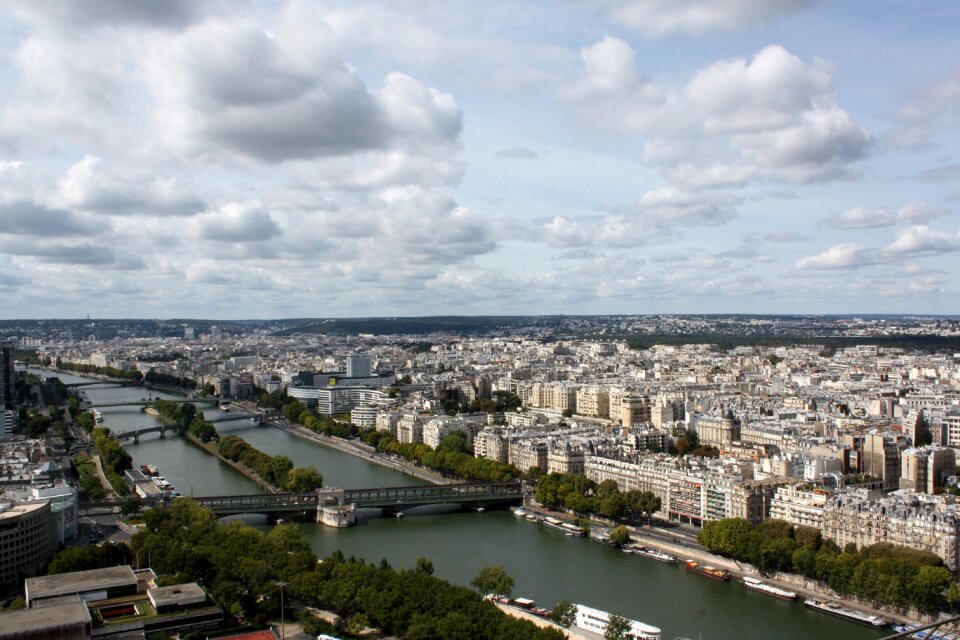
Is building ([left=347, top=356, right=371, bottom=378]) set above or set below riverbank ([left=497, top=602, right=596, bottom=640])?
above

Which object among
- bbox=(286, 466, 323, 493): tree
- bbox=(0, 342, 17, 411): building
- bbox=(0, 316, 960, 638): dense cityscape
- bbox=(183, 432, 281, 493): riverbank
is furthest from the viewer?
bbox=(0, 342, 17, 411): building

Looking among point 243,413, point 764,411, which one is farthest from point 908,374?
point 243,413

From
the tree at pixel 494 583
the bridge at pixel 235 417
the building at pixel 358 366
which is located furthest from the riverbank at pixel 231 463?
the building at pixel 358 366

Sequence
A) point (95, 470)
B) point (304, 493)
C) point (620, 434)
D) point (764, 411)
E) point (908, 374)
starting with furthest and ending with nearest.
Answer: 1. point (908, 374)
2. point (764, 411)
3. point (620, 434)
4. point (95, 470)
5. point (304, 493)

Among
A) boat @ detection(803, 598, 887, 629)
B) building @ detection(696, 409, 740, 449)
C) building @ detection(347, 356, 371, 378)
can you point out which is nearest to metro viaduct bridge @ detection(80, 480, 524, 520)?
boat @ detection(803, 598, 887, 629)

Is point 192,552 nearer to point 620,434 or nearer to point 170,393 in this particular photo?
point 620,434

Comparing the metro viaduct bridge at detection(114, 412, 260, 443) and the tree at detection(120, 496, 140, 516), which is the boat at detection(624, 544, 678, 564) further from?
the metro viaduct bridge at detection(114, 412, 260, 443)
